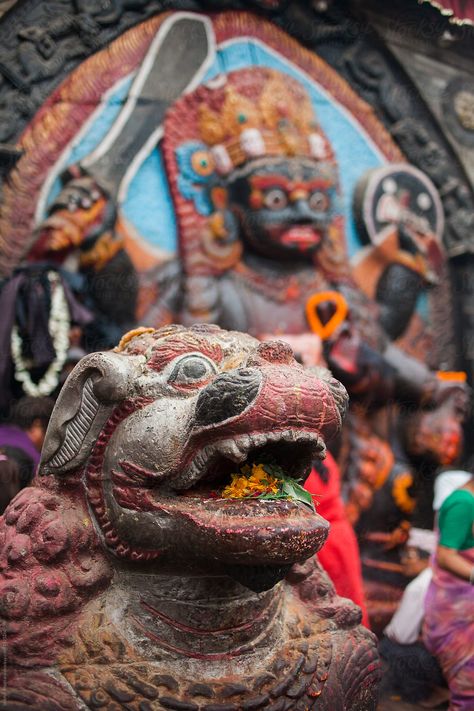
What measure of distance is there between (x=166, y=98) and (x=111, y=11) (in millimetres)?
586

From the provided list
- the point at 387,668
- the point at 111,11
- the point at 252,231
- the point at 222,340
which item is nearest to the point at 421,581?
the point at 387,668

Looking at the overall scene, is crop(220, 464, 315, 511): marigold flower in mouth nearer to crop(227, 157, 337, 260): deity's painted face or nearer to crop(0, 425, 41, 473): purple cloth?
crop(0, 425, 41, 473): purple cloth

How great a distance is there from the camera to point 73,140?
5.00m

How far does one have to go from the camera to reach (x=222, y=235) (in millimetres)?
5453

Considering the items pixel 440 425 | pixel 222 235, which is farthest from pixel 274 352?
pixel 440 425

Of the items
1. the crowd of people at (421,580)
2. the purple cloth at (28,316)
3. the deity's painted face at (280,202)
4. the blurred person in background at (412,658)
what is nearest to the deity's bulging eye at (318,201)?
the deity's painted face at (280,202)

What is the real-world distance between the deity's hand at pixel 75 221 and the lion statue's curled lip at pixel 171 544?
2566 millimetres

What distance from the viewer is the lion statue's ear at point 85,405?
2.16m

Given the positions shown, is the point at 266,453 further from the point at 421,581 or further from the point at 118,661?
the point at 421,581

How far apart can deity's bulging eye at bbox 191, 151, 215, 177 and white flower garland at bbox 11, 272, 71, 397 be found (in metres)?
1.45

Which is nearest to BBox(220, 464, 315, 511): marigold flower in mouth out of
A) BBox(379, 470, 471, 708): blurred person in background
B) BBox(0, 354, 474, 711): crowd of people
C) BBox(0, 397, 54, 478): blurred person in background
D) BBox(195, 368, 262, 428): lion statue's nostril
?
BBox(195, 368, 262, 428): lion statue's nostril

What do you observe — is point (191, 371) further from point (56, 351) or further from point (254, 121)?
point (254, 121)

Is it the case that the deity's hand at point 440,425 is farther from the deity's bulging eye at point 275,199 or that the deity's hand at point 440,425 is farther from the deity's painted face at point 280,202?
the deity's bulging eye at point 275,199

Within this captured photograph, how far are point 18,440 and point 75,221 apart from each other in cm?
126
